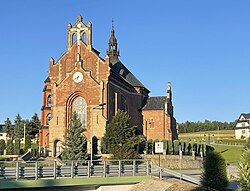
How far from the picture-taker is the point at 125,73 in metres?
76.7

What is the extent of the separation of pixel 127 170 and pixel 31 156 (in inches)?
1168

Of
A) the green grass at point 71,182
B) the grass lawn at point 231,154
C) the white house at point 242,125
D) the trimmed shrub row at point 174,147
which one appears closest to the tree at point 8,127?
the grass lawn at point 231,154

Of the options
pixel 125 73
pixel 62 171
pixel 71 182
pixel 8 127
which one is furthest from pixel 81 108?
pixel 8 127

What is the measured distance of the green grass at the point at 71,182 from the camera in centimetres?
2150

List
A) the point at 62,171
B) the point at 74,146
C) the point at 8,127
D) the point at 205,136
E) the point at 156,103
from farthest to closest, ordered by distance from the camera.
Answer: the point at 205,136 → the point at 8,127 → the point at 156,103 → the point at 74,146 → the point at 62,171

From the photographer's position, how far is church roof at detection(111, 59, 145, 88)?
245 ft

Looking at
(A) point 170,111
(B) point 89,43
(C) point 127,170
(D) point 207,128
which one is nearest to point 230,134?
(D) point 207,128

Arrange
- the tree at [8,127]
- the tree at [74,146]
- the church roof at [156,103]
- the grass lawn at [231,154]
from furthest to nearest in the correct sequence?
the tree at [8,127] < the church roof at [156,103] < the grass lawn at [231,154] < the tree at [74,146]

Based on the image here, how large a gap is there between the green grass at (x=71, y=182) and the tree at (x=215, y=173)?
4772 mm

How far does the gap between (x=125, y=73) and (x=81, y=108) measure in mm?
19480

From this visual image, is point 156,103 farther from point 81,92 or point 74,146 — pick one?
point 74,146

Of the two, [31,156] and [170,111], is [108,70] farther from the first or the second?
[170,111]

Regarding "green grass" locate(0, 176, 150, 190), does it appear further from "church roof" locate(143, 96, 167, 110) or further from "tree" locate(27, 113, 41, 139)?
"tree" locate(27, 113, 41, 139)

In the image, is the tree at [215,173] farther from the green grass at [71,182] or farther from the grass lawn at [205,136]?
the grass lawn at [205,136]
